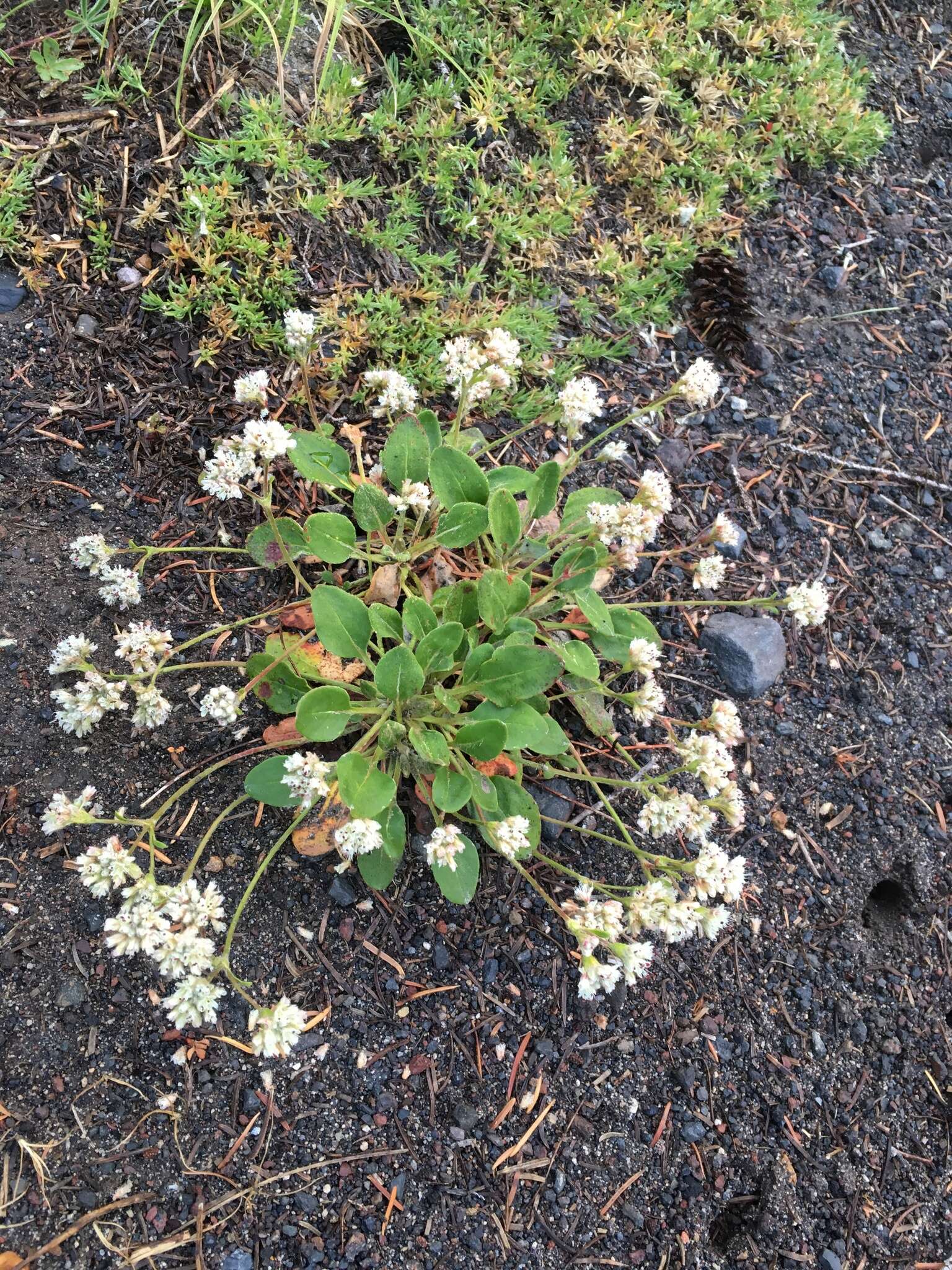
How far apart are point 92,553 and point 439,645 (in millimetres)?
992

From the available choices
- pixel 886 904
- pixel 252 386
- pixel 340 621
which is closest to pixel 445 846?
pixel 340 621

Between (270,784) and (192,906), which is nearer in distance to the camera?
(192,906)

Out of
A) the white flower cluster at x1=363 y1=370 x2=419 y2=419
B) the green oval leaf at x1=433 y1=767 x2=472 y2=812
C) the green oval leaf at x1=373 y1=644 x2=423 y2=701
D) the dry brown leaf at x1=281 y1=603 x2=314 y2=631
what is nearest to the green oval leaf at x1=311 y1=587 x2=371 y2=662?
the green oval leaf at x1=373 y1=644 x2=423 y2=701

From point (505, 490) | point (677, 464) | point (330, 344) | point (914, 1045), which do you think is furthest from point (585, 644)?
point (914, 1045)

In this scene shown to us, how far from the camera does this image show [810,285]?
3920mm

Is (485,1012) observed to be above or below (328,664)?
below

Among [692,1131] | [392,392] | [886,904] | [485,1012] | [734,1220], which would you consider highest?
[392,392]

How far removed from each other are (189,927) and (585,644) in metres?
1.23

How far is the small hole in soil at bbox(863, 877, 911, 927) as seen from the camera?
2926 millimetres

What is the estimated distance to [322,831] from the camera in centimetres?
239

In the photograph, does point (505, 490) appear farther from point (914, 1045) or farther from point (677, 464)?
point (914, 1045)

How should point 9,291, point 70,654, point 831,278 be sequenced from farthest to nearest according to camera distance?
point 831,278 < point 9,291 < point 70,654

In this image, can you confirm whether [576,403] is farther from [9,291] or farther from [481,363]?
[9,291]

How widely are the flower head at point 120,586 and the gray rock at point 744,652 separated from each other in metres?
1.84
